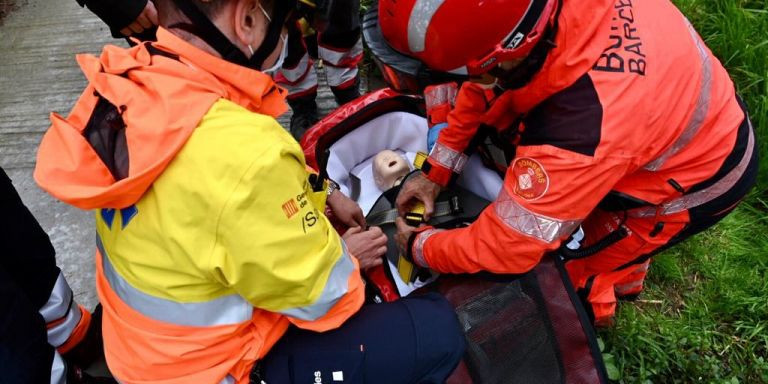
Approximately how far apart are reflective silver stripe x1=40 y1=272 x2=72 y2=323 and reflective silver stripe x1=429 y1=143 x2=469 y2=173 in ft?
5.25

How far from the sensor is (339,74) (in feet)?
11.3

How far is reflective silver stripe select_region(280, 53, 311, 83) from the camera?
10.6ft

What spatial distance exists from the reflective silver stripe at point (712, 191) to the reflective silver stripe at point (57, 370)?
2280 mm

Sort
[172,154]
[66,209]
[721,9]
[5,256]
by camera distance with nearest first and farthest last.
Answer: [172,154]
[5,256]
[66,209]
[721,9]

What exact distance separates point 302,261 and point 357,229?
2.93 feet

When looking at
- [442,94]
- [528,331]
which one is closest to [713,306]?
[528,331]

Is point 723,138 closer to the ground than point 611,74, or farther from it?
closer to the ground

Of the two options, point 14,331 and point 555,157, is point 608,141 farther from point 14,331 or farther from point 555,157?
point 14,331

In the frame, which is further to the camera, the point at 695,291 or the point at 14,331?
the point at 695,291

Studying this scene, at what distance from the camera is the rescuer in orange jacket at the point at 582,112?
1.53m

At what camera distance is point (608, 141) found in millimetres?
1561

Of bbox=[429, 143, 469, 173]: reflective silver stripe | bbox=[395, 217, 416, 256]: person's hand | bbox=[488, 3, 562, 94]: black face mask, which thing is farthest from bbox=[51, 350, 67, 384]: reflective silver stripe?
bbox=[488, 3, 562, 94]: black face mask

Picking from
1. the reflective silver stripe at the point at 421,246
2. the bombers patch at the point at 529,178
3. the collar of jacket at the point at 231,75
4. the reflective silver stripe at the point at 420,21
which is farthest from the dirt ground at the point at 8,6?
the bombers patch at the point at 529,178

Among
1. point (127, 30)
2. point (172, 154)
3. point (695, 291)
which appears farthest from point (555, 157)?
point (127, 30)
